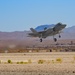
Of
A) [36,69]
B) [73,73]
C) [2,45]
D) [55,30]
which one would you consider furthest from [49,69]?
[55,30]

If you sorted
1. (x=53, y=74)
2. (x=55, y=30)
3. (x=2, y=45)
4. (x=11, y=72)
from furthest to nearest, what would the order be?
(x=55, y=30), (x=2, y=45), (x=11, y=72), (x=53, y=74)

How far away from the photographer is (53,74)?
35.9m

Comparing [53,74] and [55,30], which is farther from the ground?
[55,30]

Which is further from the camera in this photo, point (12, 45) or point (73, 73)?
point (12, 45)

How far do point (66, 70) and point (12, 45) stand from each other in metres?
40.4

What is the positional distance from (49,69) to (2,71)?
14.9ft

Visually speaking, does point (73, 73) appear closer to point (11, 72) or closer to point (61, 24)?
point (11, 72)

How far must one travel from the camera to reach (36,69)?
40.2 meters

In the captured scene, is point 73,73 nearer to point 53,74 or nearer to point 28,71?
point 53,74

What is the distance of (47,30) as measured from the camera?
110688 mm

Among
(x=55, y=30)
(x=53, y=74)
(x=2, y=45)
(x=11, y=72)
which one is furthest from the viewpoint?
(x=55, y=30)

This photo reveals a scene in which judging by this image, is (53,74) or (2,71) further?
(2,71)

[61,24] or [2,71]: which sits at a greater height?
[61,24]

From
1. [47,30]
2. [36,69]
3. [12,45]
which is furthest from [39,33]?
[36,69]
